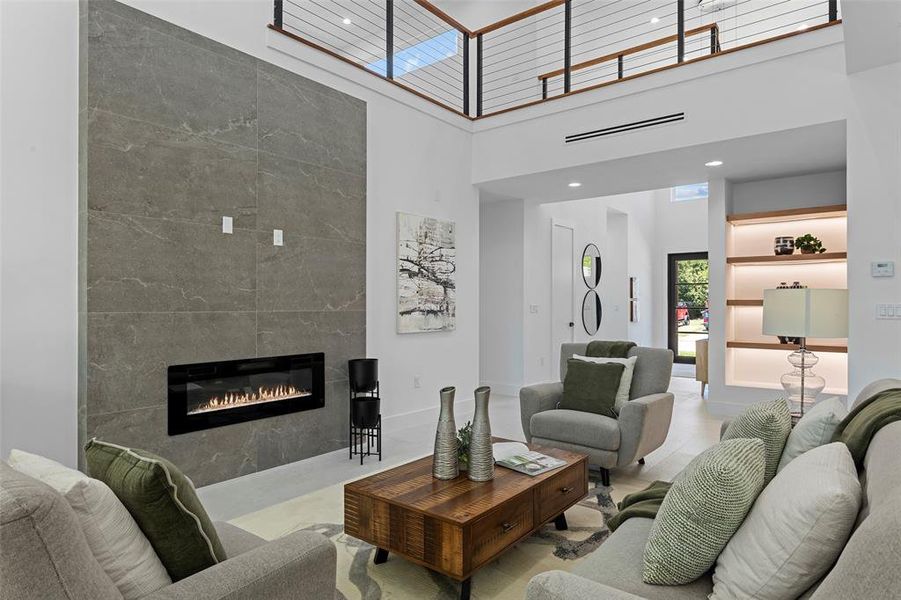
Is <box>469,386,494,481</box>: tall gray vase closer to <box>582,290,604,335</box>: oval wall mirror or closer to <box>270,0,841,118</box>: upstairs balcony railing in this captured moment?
<box>270,0,841,118</box>: upstairs balcony railing

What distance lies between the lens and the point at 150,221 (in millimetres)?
3295

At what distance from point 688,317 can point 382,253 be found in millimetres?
7619

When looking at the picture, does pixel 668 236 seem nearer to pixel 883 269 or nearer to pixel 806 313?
pixel 883 269

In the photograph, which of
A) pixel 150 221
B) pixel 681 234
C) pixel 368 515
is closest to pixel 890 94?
pixel 368 515

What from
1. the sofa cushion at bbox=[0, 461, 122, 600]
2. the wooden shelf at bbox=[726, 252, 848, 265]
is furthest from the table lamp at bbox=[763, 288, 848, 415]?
the sofa cushion at bbox=[0, 461, 122, 600]

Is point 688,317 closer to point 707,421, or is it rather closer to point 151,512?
point 707,421

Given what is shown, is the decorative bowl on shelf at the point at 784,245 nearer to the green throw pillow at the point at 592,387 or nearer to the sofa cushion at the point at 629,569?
the green throw pillow at the point at 592,387

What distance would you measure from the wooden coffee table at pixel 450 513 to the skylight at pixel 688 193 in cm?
894

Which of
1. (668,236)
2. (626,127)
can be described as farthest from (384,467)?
(668,236)

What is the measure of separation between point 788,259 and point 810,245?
231 mm

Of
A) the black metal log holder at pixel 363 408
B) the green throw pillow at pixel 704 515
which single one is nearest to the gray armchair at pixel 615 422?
the black metal log holder at pixel 363 408

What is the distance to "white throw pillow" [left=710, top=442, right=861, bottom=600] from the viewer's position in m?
1.13

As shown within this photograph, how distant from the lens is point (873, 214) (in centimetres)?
383

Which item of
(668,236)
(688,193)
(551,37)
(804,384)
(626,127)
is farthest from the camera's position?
(668,236)
